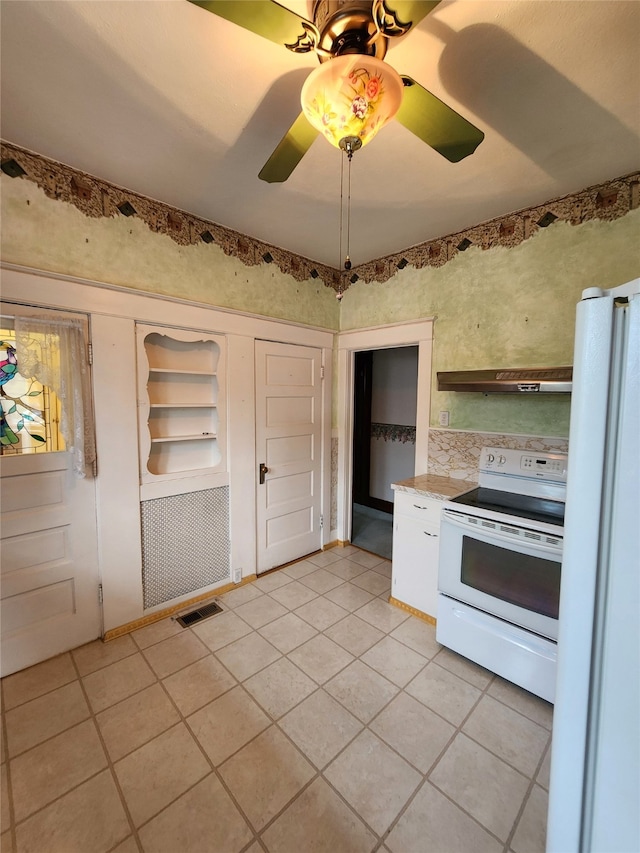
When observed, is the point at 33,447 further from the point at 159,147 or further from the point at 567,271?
the point at 567,271

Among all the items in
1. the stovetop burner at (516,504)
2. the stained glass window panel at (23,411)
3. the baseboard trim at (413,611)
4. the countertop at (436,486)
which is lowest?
the baseboard trim at (413,611)

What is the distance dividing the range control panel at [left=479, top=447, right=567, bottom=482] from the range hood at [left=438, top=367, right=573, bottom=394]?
41cm

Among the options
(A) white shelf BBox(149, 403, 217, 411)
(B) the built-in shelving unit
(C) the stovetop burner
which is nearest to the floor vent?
(B) the built-in shelving unit

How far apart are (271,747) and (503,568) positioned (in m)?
1.40

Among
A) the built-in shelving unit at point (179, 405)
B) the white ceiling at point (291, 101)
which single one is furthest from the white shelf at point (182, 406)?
the white ceiling at point (291, 101)

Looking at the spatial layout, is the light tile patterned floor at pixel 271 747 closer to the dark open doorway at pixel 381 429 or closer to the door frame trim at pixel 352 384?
the door frame trim at pixel 352 384

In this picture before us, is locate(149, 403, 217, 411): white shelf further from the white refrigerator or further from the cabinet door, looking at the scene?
the white refrigerator

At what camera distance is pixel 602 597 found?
2.19 ft

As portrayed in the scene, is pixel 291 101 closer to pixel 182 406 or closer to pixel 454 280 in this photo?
pixel 454 280

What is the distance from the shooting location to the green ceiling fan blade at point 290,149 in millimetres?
1193

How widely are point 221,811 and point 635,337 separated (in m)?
1.97

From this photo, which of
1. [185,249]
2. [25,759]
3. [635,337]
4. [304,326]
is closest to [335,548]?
[304,326]

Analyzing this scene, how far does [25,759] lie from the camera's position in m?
1.46

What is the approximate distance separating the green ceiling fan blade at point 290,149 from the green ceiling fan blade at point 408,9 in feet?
1.09
